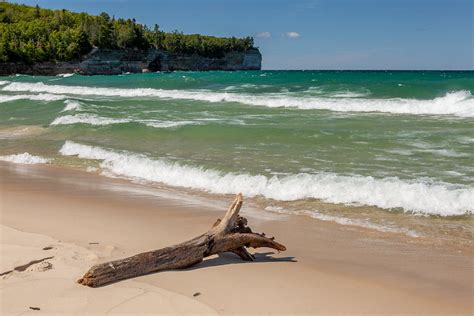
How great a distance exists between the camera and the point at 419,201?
7.82 metres

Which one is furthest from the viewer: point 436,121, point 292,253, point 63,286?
point 436,121

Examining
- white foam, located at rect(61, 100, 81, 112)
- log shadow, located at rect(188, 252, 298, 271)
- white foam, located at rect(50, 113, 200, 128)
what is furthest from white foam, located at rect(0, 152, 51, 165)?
white foam, located at rect(61, 100, 81, 112)

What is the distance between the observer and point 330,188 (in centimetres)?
854

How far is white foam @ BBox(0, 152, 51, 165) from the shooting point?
13.0 m

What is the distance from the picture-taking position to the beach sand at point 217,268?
165 inches

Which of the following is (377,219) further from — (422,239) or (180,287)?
(180,287)

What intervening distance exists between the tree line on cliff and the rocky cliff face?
149 centimetres

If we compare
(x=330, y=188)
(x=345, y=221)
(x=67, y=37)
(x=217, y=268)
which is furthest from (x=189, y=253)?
(x=67, y=37)

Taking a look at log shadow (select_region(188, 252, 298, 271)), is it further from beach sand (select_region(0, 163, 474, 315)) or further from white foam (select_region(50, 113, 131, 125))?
white foam (select_region(50, 113, 131, 125))

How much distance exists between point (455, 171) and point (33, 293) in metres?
8.12

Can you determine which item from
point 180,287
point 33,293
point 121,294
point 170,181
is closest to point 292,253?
point 180,287

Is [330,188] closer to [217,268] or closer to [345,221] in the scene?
[345,221]

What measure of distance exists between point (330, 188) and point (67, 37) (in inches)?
4324

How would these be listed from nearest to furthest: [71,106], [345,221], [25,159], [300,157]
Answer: [345,221]
[300,157]
[25,159]
[71,106]
